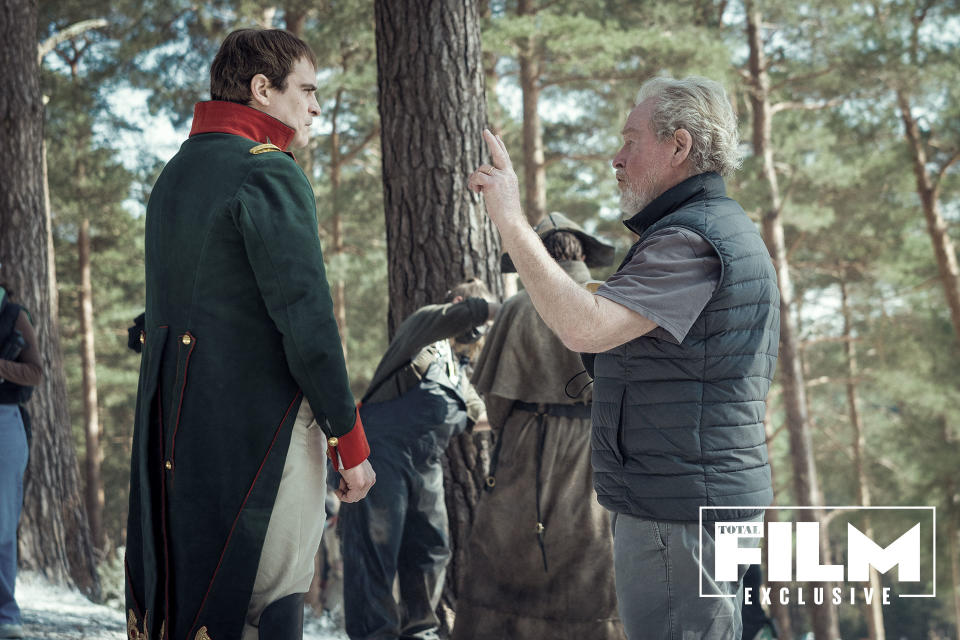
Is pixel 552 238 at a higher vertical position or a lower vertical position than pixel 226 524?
higher

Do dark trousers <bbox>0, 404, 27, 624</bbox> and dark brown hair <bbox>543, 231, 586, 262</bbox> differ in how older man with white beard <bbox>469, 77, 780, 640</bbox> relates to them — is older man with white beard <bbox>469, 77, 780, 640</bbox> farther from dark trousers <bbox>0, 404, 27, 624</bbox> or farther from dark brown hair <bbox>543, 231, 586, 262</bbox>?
dark trousers <bbox>0, 404, 27, 624</bbox>

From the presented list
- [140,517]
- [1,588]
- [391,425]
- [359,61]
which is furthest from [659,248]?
[359,61]

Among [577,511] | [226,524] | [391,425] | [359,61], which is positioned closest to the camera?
[226,524]

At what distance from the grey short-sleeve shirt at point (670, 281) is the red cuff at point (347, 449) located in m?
0.66

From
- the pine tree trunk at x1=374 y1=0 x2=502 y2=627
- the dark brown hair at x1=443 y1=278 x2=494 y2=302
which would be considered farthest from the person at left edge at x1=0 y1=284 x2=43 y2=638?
the dark brown hair at x1=443 y1=278 x2=494 y2=302

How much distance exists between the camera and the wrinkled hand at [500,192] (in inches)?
84.1

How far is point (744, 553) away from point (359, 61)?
43.9ft

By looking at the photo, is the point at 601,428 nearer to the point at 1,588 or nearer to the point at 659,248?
the point at 659,248

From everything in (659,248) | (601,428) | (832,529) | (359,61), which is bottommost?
(832,529)

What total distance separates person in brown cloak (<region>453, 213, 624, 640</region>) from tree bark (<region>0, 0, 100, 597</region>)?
14.1 ft

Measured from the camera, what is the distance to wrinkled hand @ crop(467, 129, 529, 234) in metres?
2.14

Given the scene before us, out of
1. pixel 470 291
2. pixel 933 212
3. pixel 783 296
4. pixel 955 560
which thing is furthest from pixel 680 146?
pixel 955 560

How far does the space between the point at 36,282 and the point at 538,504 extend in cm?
511

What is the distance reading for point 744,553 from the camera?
2189mm
